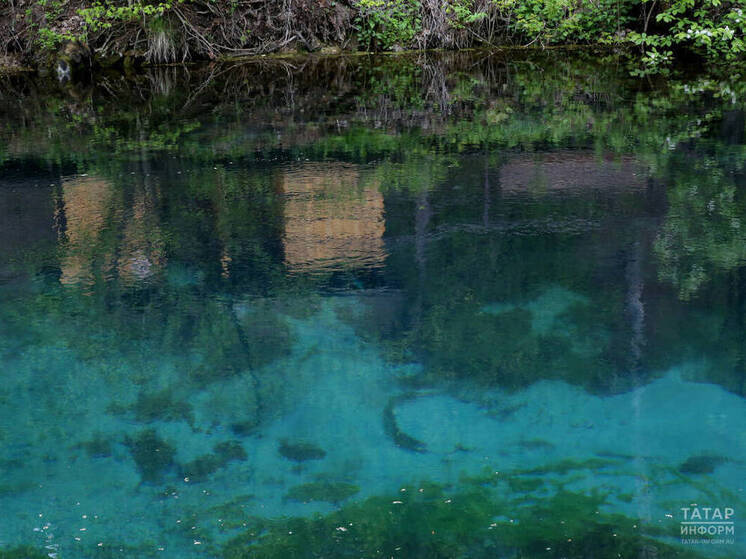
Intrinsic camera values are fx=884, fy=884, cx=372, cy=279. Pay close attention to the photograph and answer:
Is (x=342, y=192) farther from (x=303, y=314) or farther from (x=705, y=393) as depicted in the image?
(x=705, y=393)

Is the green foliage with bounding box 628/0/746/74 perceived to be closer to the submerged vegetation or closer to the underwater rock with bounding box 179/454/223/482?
the submerged vegetation

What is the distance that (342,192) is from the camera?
7.32 metres

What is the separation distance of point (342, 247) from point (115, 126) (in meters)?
5.86

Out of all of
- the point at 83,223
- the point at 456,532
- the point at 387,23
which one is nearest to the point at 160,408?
the point at 456,532

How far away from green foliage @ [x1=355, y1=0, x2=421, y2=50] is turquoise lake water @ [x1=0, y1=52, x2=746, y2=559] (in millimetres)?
10143

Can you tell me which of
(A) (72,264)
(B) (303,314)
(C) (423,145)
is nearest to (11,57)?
(C) (423,145)

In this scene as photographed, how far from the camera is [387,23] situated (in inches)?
731

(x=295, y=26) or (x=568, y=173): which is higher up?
(x=295, y=26)

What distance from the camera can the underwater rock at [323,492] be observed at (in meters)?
3.53

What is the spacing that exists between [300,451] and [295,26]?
642 inches

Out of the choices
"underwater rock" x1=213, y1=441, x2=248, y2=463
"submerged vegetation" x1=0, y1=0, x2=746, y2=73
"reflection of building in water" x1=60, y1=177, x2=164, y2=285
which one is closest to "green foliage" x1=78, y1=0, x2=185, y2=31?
"submerged vegetation" x1=0, y1=0, x2=746, y2=73

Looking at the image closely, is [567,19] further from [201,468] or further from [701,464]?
[201,468]

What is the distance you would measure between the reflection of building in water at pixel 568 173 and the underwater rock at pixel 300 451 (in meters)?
3.79

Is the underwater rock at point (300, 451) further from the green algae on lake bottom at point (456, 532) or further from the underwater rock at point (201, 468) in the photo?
the green algae on lake bottom at point (456, 532)
